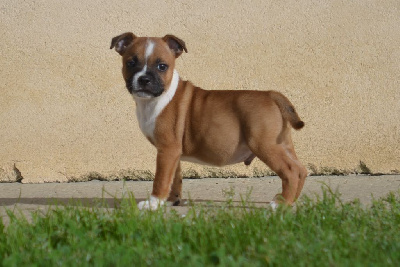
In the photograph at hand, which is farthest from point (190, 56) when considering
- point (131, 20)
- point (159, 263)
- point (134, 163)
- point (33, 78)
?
point (159, 263)

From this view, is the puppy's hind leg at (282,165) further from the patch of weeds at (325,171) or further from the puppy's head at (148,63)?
the patch of weeds at (325,171)

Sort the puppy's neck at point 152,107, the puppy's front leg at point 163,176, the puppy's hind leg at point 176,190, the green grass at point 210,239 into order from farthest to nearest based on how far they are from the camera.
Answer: the puppy's hind leg at point 176,190
the puppy's neck at point 152,107
the puppy's front leg at point 163,176
the green grass at point 210,239

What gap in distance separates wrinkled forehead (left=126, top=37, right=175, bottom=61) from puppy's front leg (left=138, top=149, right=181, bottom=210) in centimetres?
70

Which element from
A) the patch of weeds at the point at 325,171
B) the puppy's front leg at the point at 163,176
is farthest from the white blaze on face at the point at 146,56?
the patch of weeds at the point at 325,171

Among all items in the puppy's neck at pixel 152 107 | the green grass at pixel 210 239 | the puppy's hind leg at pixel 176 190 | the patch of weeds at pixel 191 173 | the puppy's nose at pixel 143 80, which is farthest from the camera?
the patch of weeds at pixel 191 173

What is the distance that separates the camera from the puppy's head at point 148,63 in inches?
183

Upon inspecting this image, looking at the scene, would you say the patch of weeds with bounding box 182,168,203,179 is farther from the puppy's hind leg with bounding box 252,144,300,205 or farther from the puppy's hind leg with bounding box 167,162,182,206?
the puppy's hind leg with bounding box 252,144,300,205

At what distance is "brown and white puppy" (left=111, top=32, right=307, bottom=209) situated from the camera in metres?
4.77

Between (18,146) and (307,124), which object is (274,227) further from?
(18,146)

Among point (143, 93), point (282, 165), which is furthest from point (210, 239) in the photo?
point (143, 93)

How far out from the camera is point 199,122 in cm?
492

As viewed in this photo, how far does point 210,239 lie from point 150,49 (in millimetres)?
1689

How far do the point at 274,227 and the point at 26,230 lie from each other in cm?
153

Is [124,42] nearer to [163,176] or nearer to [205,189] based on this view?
[163,176]
